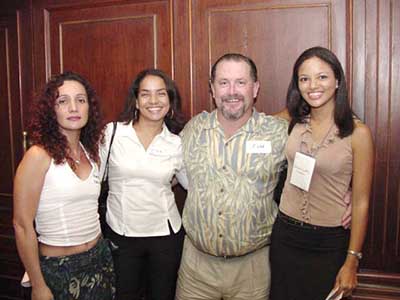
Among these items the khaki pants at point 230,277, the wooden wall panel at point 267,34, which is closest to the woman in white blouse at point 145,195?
the khaki pants at point 230,277

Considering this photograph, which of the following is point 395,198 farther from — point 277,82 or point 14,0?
point 14,0

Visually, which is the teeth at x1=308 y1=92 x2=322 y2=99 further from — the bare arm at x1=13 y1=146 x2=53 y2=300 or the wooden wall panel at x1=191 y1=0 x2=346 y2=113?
the bare arm at x1=13 y1=146 x2=53 y2=300

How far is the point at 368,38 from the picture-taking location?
2.14m

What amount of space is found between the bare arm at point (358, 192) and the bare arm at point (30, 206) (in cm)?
130

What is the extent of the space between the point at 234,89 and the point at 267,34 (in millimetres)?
563

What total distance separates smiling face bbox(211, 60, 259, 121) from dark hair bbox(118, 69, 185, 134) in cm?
29

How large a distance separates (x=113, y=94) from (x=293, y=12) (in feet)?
4.14

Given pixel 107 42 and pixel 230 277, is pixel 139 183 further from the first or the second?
pixel 107 42

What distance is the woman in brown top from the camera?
170cm

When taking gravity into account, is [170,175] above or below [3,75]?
below

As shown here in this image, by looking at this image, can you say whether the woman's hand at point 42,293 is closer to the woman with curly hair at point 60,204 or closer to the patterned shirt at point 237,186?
the woman with curly hair at point 60,204

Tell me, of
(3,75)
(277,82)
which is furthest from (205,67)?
(3,75)

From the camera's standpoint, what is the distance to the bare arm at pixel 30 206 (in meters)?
1.60

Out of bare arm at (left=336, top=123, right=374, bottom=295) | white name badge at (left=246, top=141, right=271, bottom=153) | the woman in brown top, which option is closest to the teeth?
the woman in brown top
